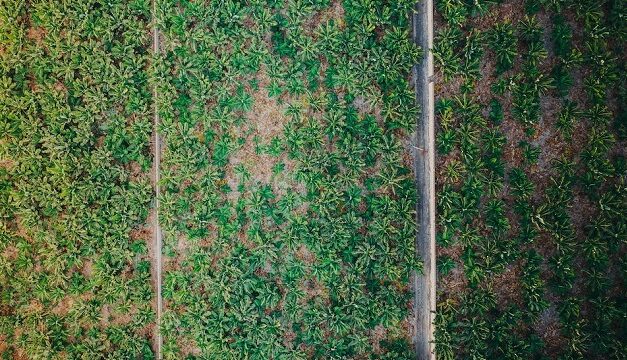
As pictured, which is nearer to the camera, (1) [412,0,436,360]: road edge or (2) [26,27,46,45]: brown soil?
(1) [412,0,436,360]: road edge

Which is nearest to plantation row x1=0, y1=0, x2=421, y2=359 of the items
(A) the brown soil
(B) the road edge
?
(A) the brown soil

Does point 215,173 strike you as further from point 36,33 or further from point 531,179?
point 531,179

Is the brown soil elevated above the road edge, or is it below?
above

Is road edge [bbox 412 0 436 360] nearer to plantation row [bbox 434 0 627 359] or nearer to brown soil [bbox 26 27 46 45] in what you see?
plantation row [bbox 434 0 627 359]

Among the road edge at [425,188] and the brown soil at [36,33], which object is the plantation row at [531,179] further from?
the brown soil at [36,33]

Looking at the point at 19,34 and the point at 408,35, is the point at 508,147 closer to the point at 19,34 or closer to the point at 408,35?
the point at 408,35

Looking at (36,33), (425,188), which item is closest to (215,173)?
(425,188)
